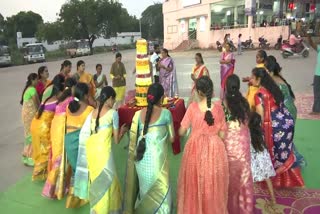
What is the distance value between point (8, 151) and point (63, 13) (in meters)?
38.8

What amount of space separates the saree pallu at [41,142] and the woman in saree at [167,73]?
134 inches

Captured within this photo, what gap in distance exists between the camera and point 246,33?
87.9 ft

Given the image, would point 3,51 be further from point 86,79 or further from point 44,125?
point 44,125

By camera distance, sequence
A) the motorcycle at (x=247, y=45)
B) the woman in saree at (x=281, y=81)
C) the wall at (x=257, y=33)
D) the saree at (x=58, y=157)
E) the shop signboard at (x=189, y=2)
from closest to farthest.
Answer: the saree at (x=58, y=157), the woman in saree at (x=281, y=81), the wall at (x=257, y=33), the motorcycle at (x=247, y=45), the shop signboard at (x=189, y=2)

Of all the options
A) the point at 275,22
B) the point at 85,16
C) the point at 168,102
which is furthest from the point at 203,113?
the point at 85,16

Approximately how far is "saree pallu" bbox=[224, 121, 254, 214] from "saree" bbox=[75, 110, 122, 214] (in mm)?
1063

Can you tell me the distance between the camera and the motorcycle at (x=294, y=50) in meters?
16.4

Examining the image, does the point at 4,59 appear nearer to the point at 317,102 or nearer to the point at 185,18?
the point at 185,18

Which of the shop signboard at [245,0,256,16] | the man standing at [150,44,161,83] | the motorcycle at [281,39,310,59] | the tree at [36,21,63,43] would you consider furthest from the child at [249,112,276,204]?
the tree at [36,21,63,43]

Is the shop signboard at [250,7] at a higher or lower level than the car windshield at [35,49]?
higher

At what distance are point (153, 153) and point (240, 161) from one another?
2.49 feet

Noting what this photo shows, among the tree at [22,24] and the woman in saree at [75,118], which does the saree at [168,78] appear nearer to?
the woman in saree at [75,118]

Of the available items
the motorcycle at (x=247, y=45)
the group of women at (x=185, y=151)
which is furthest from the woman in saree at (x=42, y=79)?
the motorcycle at (x=247, y=45)

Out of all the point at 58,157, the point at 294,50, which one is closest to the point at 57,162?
the point at 58,157
